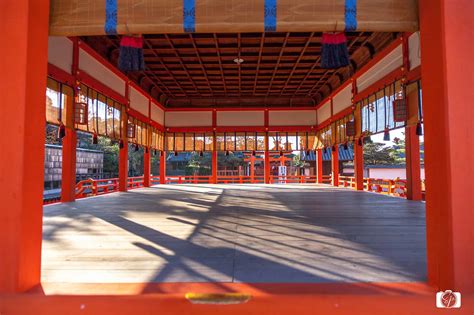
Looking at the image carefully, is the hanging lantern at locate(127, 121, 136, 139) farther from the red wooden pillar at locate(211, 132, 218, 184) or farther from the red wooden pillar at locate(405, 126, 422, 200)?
the red wooden pillar at locate(405, 126, 422, 200)

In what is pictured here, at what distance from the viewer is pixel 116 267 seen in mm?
2617

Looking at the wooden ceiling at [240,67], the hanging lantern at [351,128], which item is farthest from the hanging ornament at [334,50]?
the hanging lantern at [351,128]

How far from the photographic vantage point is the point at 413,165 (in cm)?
784

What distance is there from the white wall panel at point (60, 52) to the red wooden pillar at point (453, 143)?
7.33 metres

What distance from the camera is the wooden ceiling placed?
28.3 feet

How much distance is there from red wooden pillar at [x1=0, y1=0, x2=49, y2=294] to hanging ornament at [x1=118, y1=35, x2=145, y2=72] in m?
1.01

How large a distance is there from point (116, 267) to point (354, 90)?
33.9ft

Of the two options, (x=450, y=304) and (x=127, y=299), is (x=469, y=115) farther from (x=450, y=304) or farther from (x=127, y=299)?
(x=127, y=299)

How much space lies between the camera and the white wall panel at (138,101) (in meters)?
11.2

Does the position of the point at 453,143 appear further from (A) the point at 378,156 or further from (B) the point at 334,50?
(A) the point at 378,156

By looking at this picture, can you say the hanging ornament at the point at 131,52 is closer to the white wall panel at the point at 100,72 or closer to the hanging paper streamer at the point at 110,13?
the hanging paper streamer at the point at 110,13

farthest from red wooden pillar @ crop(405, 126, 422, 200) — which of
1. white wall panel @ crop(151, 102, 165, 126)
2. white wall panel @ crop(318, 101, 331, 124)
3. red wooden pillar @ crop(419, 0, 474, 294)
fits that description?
white wall panel @ crop(151, 102, 165, 126)

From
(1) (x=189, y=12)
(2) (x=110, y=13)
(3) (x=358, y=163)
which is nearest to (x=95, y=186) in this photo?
(2) (x=110, y=13)

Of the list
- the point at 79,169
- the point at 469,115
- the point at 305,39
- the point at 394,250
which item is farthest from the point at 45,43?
the point at 79,169
